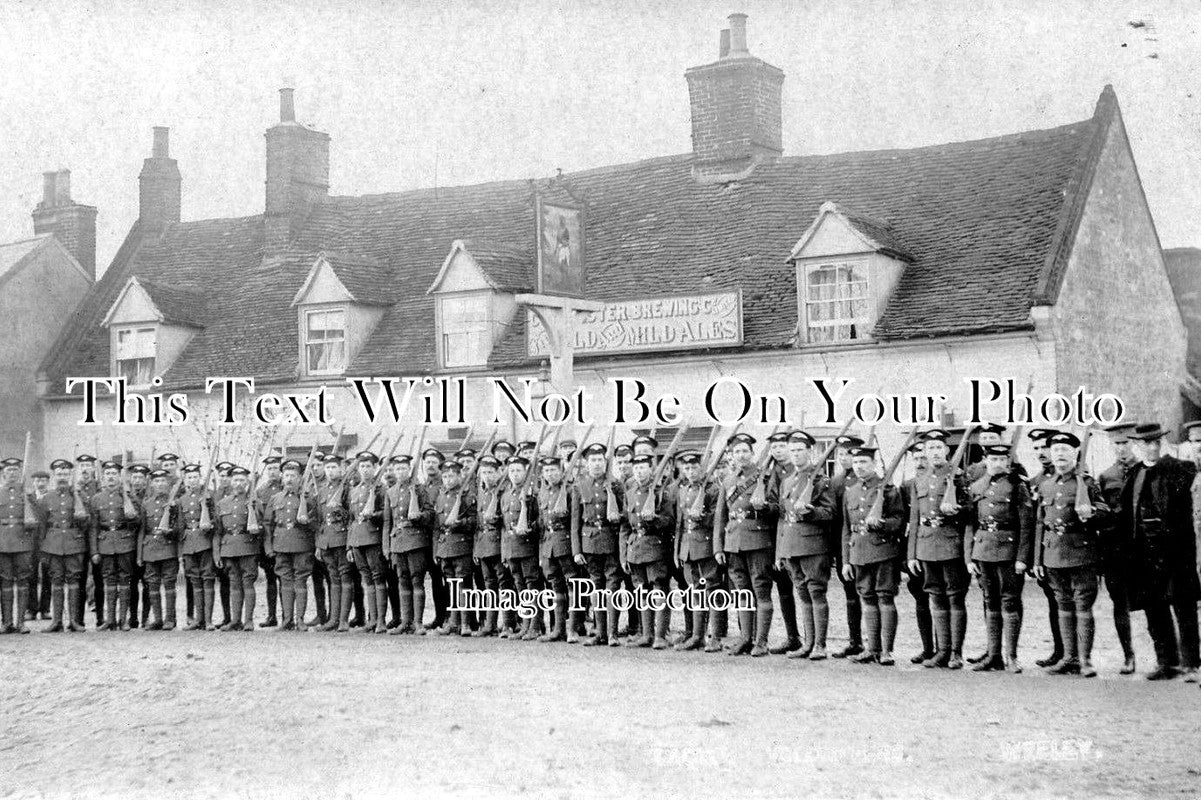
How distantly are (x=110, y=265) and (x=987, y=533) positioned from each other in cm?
1578

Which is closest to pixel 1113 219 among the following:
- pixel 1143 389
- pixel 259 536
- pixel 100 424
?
pixel 1143 389

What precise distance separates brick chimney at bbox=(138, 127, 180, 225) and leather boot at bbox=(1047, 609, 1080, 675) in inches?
601

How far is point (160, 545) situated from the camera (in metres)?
12.4

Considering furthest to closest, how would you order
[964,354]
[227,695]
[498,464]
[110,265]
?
1. [110,265]
2. [964,354]
3. [498,464]
4. [227,695]

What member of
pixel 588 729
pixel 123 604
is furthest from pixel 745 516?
pixel 123 604

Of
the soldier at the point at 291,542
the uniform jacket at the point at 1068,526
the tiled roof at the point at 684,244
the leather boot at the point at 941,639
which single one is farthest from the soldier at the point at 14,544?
the uniform jacket at the point at 1068,526

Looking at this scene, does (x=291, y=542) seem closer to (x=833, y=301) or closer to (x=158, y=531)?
(x=158, y=531)

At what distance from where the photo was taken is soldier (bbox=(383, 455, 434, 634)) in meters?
11.5

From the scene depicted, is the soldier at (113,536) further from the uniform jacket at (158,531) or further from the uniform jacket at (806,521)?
the uniform jacket at (806,521)

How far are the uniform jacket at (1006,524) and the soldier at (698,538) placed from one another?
6.79 ft

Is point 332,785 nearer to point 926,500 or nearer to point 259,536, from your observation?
point 926,500

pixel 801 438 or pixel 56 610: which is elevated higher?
pixel 801 438

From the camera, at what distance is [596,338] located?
15.3 metres

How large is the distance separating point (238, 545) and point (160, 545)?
776mm
